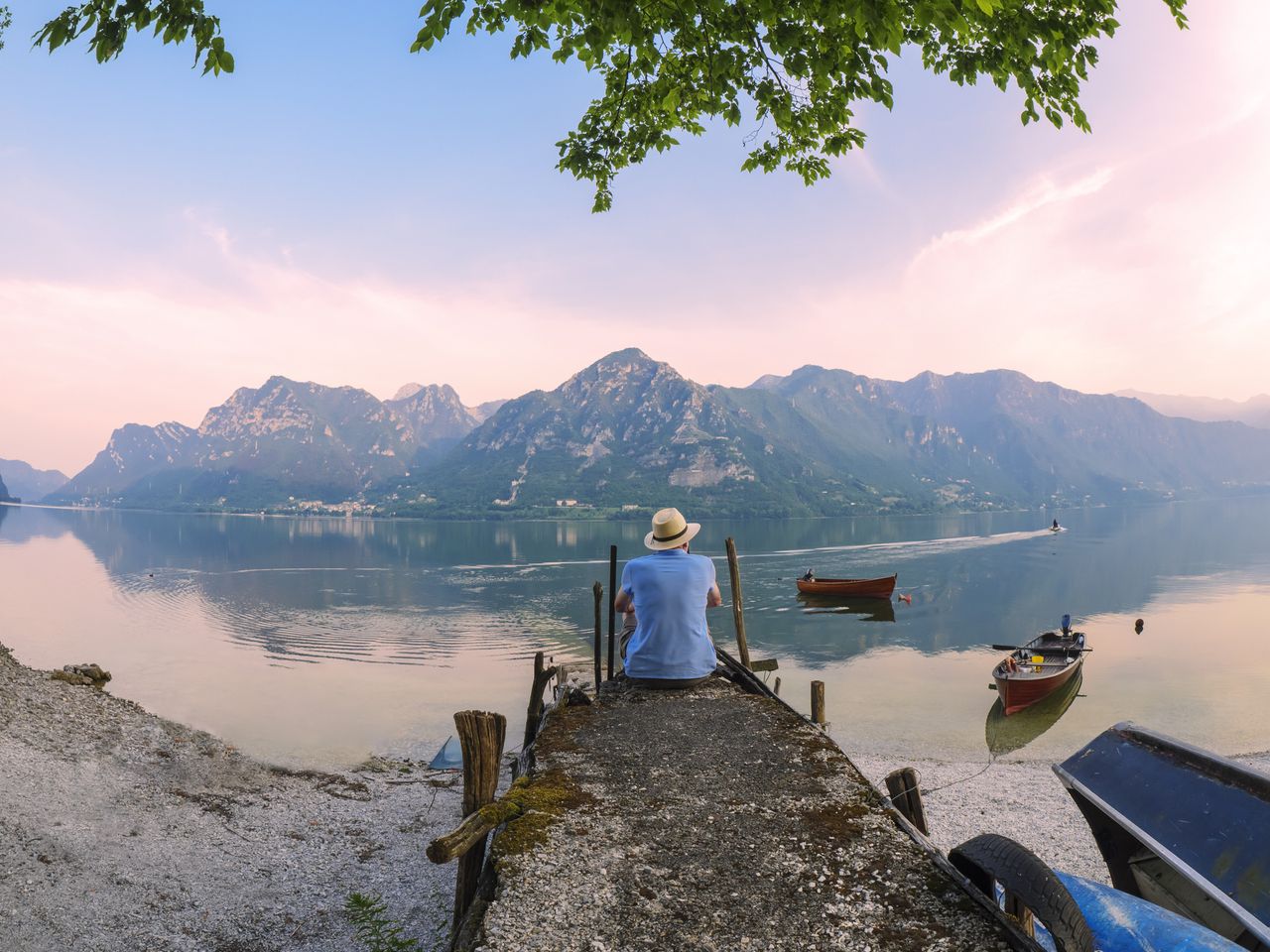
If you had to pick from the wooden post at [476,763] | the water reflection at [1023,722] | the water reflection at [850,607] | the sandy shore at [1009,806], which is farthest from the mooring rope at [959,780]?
the water reflection at [850,607]

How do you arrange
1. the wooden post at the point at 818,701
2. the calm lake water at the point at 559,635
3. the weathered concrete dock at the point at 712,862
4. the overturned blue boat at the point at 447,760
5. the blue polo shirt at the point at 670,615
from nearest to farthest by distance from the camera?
the weathered concrete dock at the point at 712,862 → the blue polo shirt at the point at 670,615 → the wooden post at the point at 818,701 → the overturned blue boat at the point at 447,760 → the calm lake water at the point at 559,635

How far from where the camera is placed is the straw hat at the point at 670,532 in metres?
9.52

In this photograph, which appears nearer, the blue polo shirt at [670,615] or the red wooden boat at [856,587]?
the blue polo shirt at [670,615]

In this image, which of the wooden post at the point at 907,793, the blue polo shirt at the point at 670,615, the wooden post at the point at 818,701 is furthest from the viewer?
the wooden post at the point at 818,701

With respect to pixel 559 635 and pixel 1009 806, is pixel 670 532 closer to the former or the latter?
pixel 1009 806

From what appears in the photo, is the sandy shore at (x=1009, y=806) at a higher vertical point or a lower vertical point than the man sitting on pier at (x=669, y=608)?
lower

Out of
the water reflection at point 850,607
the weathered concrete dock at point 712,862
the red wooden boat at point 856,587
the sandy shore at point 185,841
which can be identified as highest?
the weathered concrete dock at point 712,862

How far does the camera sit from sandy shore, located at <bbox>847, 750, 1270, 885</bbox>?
13.7 metres

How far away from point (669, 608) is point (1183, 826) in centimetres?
613

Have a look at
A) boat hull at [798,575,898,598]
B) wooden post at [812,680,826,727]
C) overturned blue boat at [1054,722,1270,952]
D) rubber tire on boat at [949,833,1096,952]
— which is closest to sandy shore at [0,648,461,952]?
rubber tire on boat at [949,833,1096,952]

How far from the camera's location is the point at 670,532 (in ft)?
31.7

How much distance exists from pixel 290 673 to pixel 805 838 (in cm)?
3600

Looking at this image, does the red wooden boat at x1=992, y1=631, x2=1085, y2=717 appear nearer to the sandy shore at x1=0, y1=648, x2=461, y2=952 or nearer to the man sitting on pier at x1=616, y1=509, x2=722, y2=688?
the sandy shore at x1=0, y1=648, x2=461, y2=952

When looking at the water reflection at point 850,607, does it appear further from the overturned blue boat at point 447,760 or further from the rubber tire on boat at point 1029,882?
the rubber tire on boat at point 1029,882
